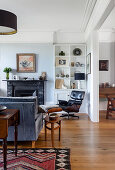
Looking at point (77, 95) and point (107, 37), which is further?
point (107, 37)

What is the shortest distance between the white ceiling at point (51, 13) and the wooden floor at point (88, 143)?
2.97m

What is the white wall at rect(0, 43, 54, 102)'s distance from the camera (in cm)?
669

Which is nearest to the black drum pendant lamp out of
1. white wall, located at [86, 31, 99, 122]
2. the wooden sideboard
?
white wall, located at [86, 31, 99, 122]

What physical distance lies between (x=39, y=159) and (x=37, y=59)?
14.5 ft

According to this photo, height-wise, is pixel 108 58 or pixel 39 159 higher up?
pixel 108 58

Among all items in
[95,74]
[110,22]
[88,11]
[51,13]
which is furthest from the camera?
[110,22]

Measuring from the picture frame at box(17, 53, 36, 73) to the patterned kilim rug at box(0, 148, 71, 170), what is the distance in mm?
3885

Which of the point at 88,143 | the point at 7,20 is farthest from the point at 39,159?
the point at 7,20

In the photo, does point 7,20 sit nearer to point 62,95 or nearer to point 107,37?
point 62,95

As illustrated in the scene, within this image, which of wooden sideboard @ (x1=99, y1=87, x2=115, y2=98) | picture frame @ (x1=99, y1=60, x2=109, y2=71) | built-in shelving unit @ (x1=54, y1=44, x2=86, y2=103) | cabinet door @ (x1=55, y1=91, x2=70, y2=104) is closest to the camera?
wooden sideboard @ (x1=99, y1=87, x2=115, y2=98)

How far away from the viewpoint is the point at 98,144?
355 centimetres

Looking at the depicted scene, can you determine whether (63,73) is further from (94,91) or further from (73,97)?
(94,91)

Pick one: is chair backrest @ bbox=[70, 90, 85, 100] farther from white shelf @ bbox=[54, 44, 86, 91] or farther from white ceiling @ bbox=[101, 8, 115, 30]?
white ceiling @ bbox=[101, 8, 115, 30]

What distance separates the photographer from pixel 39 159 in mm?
2857
